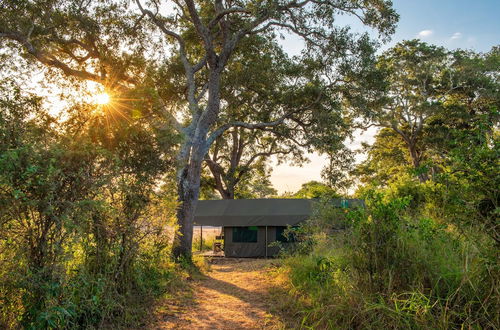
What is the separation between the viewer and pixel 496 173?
3305 mm

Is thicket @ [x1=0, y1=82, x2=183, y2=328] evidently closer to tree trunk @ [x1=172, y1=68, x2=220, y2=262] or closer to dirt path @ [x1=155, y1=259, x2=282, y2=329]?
dirt path @ [x1=155, y1=259, x2=282, y2=329]

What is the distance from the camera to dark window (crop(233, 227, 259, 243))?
16.6 meters

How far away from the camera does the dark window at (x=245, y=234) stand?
16.6 m

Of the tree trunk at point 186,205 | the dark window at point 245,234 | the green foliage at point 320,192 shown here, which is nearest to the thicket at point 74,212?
the tree trunk at point 186,205

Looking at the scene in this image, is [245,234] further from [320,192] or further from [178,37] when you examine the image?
[178,37]

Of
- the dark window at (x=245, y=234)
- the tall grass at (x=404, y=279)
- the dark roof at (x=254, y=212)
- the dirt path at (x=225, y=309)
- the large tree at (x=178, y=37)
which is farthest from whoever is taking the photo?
the dark window at (x=245, y=234)

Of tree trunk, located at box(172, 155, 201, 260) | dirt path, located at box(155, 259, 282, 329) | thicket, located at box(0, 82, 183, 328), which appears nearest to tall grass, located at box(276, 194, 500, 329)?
dirt path, located at box(155, 259, 282, 329)

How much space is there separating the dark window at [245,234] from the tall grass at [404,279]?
11947 millimetres

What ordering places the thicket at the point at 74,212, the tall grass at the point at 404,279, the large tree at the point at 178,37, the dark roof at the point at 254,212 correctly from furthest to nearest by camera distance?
the dark roof at the point at 254,212 → the large tree at the point at 178,37 → the thicket at the point at 74,212 → the tall grass at the point at 404,279

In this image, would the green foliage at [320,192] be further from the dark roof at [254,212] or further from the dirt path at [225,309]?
the dirt path at [225,309]

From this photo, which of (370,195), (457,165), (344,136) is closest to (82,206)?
(370,195)

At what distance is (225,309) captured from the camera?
5.89 m

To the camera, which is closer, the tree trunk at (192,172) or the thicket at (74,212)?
the thicket at (74,212)

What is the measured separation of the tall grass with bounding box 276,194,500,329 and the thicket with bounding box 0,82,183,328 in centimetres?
256
